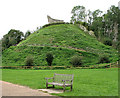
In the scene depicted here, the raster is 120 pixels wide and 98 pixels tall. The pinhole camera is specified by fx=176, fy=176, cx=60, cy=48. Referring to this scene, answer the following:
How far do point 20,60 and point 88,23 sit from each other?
54225mm

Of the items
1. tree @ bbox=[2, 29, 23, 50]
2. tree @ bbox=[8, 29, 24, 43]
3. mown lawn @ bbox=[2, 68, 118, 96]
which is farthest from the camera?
tree @ bbox=[8, 29, 24, 43]

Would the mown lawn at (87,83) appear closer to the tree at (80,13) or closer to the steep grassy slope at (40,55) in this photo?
the steep grassy slope at (40,55)

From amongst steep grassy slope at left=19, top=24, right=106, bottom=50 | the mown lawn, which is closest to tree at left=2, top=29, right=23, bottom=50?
steep grassy slope at left=19, top=24, right=106, bottom=50

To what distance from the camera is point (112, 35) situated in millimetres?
82062

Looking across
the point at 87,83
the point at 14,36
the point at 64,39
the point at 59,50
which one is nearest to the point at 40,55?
the point at 59,50

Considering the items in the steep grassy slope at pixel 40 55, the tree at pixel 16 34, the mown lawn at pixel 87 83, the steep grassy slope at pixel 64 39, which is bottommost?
the mown lawn at pixel 87 83

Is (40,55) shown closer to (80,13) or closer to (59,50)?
(59,50)

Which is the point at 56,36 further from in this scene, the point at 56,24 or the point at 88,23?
the point at 88,23

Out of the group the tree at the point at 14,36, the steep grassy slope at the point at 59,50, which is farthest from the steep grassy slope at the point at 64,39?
the tree at the point at 14,36

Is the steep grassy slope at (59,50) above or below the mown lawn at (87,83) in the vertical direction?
above

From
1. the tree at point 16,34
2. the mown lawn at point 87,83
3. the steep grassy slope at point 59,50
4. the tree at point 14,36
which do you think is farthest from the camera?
the tree at point 16,34

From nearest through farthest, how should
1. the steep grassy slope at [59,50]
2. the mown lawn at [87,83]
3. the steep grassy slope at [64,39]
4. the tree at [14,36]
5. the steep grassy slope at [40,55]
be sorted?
the mown lawn at [87,83] → the steep grassy slope at [40,55] → the steep grassy slope at [59,50] → the steep grassy slope at [64,39] → the tree at [14,36]

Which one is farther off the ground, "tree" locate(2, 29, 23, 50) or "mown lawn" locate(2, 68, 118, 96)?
"tree" locate(2, 29, 23, 50)

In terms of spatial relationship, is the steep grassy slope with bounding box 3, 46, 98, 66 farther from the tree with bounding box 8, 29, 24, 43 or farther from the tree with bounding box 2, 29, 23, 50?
the tree with bounding box 8, 29, 24, 43
